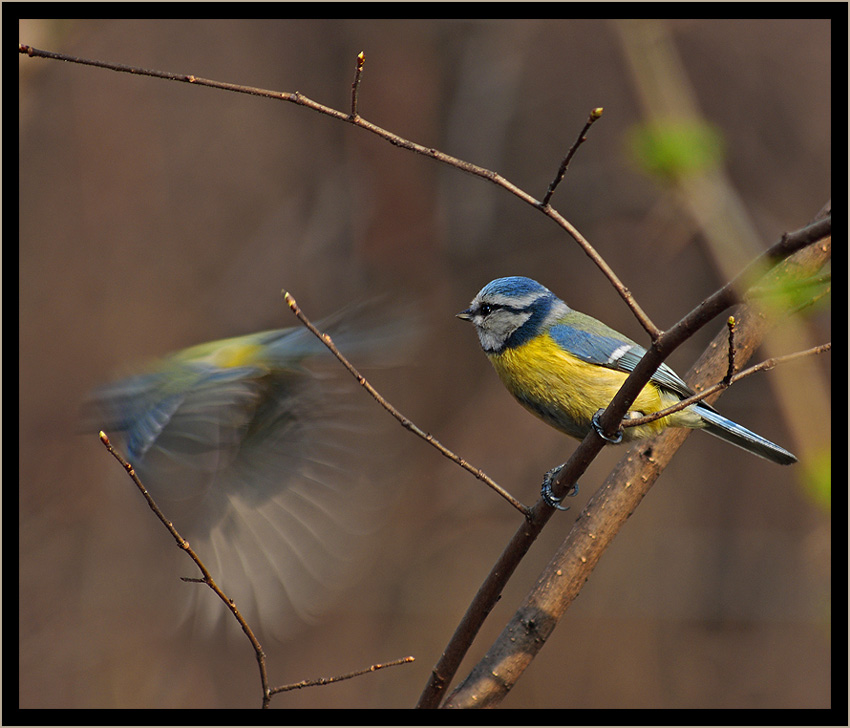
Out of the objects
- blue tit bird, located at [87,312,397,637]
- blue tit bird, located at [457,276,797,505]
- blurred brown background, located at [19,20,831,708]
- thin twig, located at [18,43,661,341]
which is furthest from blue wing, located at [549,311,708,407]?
blurred brown background, located at [19,20,831,708]

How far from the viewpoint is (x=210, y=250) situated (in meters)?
5.85

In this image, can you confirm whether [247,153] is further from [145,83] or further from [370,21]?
[370,21]

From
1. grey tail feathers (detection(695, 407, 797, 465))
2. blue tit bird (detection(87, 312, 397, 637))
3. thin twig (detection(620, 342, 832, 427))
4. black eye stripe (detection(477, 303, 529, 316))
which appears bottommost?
blue tit bird (detection(87, 312, 397, 637))

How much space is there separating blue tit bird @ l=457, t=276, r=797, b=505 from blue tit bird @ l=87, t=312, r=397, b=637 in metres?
0.46

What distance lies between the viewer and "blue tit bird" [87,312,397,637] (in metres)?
2.77

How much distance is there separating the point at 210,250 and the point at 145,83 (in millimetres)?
1436

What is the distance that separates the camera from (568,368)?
2373 millimetres

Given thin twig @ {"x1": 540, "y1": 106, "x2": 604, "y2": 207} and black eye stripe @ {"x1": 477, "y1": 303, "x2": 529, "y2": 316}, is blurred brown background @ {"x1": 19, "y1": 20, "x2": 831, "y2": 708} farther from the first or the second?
thin twig @ {"x1": 540, "y1": 106, "x2": 604, "y2": 207}

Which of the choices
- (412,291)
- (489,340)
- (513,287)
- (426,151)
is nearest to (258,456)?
(489,340)

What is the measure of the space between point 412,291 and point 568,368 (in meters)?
3.25

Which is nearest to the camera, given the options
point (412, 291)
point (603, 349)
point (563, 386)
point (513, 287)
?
point (563, 386)

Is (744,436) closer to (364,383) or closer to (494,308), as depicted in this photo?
(494,308)

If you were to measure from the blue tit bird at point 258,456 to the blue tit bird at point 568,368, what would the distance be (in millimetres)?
462

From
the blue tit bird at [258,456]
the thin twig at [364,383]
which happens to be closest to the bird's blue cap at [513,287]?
the blue tit bird at [258,456]
